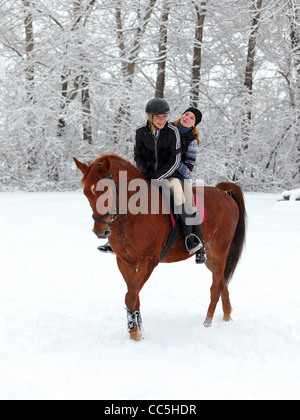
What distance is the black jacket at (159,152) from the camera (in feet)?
Result: 13.9

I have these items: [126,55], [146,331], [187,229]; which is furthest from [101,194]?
[126,55]

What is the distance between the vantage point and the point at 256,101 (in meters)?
17.2

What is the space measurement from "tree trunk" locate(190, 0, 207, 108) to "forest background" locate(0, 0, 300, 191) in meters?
0.04

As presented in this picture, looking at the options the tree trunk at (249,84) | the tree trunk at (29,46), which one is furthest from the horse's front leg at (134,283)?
the tree trunk at (249,84)

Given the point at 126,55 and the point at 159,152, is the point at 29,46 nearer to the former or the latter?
the point at 126,55

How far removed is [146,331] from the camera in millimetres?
4328

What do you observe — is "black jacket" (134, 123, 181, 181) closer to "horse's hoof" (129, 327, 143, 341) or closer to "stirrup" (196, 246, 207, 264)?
Answer: "stirrup" (196, 246, 207, 264)

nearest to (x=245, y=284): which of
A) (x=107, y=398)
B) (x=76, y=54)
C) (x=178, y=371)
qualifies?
(x=178, y=371)

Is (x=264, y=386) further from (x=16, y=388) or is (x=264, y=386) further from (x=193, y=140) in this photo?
(x=193, y=140)

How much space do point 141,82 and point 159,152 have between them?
13033mm

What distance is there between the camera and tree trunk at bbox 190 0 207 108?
15116mm

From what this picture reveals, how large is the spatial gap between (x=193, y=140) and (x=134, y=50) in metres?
12.1

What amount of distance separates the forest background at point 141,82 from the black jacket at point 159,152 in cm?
1001

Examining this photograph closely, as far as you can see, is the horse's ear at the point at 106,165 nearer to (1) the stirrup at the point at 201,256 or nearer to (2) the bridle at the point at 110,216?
(2) the bridle at the point at 110,216
